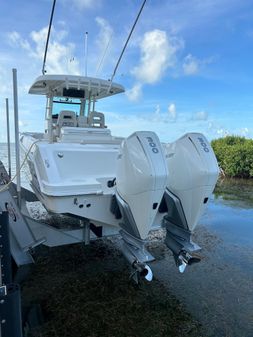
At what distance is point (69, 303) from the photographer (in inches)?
145

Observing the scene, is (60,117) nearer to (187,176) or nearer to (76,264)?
(76,264)

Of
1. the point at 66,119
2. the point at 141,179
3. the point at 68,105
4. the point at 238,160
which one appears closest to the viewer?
the point at 141,179

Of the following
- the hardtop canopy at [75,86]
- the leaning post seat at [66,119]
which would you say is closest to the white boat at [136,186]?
the leaning post seat at [66,119]

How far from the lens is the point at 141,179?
3.13 metres

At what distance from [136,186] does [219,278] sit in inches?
89.6

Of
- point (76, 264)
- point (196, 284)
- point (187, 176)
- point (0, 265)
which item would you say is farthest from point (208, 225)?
point (0, 265)

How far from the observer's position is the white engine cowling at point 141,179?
3.11 metres

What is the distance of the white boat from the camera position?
10.4 feet

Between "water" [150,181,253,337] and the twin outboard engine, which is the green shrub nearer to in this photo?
"water" [150,181,253,337]

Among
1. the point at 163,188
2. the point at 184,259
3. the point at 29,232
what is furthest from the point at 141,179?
the point at 29,232

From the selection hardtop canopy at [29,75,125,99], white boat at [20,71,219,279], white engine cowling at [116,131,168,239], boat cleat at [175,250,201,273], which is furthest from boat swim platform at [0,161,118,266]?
hardtop canopy at [29,75,125,99]

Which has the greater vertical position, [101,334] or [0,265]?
[0,265]

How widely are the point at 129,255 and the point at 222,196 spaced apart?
832 cm

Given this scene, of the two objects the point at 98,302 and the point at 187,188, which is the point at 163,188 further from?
the point at 98,302
